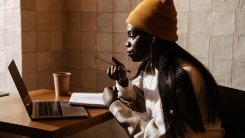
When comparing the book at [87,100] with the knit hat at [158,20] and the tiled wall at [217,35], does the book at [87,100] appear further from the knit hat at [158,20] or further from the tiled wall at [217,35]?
the tiled wall at [217,35]

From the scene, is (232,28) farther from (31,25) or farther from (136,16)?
(31,25)

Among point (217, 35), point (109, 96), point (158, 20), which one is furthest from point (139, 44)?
point (217, 35)

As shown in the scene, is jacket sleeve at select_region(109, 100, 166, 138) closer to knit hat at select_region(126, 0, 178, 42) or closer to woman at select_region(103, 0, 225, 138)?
woman at select_region(103, 0, 225, 138)

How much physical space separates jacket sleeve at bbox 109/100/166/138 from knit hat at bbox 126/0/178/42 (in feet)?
1.02

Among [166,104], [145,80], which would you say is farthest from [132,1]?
[166,104]

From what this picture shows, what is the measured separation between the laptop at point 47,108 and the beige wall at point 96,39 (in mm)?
769

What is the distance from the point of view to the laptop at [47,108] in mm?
1263

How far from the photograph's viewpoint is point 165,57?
131 centimetres

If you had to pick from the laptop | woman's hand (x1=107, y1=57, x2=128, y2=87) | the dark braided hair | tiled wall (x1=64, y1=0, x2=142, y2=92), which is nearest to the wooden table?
the laptop

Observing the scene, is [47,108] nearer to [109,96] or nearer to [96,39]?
[109,96]

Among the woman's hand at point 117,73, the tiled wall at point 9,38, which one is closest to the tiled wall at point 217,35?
the woman's hand at point 117,73

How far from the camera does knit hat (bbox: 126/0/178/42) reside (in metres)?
1.34

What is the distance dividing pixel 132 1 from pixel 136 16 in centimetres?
72

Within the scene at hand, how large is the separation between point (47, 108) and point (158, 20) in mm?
552
